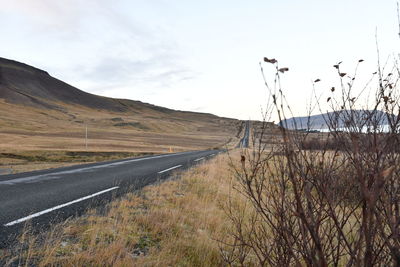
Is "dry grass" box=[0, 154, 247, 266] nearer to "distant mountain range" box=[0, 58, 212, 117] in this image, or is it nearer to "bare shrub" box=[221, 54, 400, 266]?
"bare shrub" box=[221, 54, 400, 266]

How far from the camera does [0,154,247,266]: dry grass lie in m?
3.54

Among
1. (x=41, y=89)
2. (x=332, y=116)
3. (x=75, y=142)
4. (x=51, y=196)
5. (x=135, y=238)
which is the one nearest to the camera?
(x=332, y=116)

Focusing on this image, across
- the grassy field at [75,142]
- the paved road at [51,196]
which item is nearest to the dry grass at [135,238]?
the paved road at [51,196]

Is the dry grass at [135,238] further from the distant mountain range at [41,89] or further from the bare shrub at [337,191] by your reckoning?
the distant mountain range at [41,89]

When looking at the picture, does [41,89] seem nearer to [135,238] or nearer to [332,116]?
[135,238]

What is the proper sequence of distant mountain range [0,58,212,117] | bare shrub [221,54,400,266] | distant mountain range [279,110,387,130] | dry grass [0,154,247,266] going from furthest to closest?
distant mountain range [0,58,212,117] < dry grass [0,154,247,266] < distant mountain range [279,110,387,130] < bare shrub [221,54,400,266]

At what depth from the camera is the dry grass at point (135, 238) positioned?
354cm

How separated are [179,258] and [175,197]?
11.3 ft

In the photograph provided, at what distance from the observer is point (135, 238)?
434 centimetres

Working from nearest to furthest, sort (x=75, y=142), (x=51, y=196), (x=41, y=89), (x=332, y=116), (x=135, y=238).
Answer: (x=332, y=116), (x=135, y=238), (x=51, y=196), (x=75, y=142), (x=41, y=89)

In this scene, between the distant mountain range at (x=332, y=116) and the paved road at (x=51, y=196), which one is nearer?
the distant mountain range at (x=332, y=116)

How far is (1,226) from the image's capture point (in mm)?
4742

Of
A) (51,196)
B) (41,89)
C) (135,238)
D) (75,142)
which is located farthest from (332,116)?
(41,89)

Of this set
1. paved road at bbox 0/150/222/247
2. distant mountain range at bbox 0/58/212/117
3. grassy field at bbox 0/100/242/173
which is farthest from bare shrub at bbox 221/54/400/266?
distant mountain range at bbox 0/58/212/117
